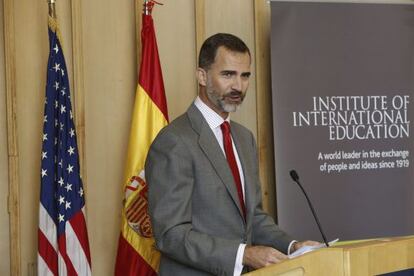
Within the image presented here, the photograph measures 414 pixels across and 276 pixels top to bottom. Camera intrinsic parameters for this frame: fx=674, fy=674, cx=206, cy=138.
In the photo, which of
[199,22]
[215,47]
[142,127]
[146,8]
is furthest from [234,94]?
[199,22]

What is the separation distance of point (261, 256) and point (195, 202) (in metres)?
0.41

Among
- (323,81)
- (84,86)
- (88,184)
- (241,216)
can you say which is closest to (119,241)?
(88,184)

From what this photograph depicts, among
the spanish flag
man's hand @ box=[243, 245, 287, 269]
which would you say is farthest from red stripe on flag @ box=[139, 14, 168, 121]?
man's hand @ box=[243, 245, 287, 269]

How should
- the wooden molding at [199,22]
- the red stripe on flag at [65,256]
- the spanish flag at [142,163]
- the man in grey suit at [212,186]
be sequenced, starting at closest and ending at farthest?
the man in grey suit at [212,186]
the red stripe on flag at [65,256]
the spanish flag at [142,163]
the wooden molding at [199,22]

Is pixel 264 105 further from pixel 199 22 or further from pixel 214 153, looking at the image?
pixel 214 153

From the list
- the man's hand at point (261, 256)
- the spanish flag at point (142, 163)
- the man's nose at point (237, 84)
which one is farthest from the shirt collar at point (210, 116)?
the spanish flag at point (142, 163)

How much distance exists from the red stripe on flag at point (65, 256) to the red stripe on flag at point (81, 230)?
2.8 inches

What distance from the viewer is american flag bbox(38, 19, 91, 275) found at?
3250 mm

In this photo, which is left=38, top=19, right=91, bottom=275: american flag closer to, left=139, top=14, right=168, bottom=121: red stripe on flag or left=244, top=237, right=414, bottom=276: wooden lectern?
left=139, top=14, right=168, bottom=121: red stripe on flag

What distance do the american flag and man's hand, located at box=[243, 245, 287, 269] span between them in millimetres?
1410

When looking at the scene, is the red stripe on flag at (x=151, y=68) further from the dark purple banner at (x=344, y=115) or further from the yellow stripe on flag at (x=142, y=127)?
the dark purple banner at (x=344, y=115)

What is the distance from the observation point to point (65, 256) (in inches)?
127

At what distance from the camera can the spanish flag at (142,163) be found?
3.33 meters

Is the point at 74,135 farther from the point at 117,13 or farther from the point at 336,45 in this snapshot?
the point at 336,45
